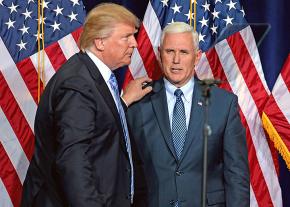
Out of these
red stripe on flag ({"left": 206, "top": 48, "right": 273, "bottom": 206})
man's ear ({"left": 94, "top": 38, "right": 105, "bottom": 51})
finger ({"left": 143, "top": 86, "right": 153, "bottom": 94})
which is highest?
man's ear ({"left": 94, "top": 38, "right": 105, "bottom": 51})

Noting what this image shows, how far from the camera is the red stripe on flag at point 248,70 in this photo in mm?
2898

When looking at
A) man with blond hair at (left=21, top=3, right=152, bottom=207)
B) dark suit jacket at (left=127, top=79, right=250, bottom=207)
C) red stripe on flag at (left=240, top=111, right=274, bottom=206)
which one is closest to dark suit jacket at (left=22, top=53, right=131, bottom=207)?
man with blond hair at (left=21, top=3, right=152, bottom=207)

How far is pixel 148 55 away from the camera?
294cm

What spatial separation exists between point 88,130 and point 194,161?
64 cm

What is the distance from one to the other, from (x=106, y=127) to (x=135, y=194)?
1.74 feet

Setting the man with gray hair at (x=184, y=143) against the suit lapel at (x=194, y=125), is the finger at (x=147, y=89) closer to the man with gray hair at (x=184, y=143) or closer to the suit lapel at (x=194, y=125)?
the man with gray hair at (x=184, y=143)

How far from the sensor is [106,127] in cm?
184

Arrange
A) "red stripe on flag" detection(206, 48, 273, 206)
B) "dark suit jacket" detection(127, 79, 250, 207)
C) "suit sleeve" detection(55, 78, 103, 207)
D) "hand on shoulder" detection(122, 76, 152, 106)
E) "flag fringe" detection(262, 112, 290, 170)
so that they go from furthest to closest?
"red stripe on flag" detection(206, 48, 273, 206)
"flag fringe" detection(262, 112, 290, 170)
"hand on shoulder" detection(122, 76, 152, 106)
"dark suit jacket" detection(127, 79, 250, 207)
"suit sleeve" detection(55, 78, 103, 207)

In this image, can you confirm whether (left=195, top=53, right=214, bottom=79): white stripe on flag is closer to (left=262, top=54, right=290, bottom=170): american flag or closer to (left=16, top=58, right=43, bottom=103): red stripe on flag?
(left=262, top=54, right=290, bottom=170): american flag

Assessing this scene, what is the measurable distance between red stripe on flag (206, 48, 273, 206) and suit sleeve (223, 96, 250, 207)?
0.61m

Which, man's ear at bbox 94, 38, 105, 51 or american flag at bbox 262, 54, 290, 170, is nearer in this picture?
man's ear at bbox 94, 38, 105, 51

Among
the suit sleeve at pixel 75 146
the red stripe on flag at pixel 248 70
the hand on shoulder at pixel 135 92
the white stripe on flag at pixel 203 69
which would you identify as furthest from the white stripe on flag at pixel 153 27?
the suit sleeve at pixel 75 146

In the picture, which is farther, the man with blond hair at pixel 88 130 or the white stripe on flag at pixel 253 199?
the white stripe on flag at pixel 253 199

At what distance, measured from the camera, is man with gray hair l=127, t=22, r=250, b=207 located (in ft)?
7.45
